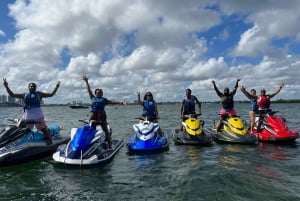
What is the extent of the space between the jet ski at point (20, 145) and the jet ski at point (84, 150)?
37.5 inches

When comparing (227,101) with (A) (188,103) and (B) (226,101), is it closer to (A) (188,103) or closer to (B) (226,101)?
(B) (226,101)

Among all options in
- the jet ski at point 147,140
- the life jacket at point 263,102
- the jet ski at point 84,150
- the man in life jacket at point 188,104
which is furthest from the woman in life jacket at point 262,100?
the jet ski at point 84,150

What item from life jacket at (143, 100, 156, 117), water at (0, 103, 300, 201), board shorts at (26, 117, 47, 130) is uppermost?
life jacket at (143, 100, 156, 117)

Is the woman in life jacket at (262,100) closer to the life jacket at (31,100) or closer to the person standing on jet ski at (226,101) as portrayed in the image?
the person standing on jet ski at (226,101)

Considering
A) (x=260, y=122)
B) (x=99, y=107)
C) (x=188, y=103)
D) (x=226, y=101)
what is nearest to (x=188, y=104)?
(x=188, y=103)

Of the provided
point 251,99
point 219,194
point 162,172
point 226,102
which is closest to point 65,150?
point 162,172

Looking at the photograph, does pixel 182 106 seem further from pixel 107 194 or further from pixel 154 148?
pixel 107 194

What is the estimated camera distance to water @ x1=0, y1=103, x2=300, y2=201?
21.9 ft

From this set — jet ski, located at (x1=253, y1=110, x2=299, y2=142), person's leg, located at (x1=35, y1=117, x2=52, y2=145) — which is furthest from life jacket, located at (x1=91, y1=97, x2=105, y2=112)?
jet ski, located at (x1=253, y1=110, x2=299, y2=142)

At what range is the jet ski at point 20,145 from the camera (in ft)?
30.3

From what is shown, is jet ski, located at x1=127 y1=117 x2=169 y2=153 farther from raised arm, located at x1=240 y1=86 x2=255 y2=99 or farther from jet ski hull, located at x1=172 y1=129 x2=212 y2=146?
raised arm, located at x1=240 y1=86 x2=255 y2=99

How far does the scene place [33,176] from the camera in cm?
842

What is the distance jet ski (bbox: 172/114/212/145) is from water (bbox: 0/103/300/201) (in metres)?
1.39

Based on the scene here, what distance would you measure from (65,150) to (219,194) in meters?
4.67
